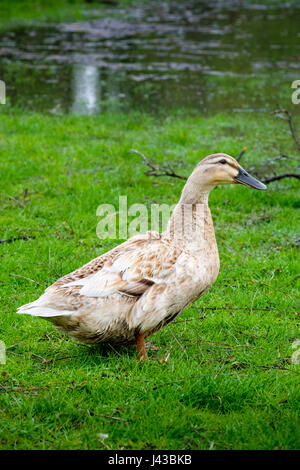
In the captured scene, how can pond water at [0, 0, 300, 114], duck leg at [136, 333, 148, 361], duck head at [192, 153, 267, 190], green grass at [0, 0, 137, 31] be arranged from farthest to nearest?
green grass at [0, 0, 137, 31] → pond water at [0, 0, 300, 114] → duck head at [192, 153, 267, 190] → duck leg at [136, 333, 148, 361]

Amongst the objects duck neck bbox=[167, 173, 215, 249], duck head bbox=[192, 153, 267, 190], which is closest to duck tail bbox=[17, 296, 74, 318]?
duck neck bbox=[167, 173, 215, 249]

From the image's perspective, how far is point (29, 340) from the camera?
164 inches

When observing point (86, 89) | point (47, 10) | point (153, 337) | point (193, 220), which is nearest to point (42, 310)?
point (153, 337)

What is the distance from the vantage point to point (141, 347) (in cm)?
384

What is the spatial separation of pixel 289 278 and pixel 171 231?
1.64 meters

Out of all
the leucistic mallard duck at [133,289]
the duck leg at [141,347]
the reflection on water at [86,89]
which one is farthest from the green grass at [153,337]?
the reflection on water at [86,89]

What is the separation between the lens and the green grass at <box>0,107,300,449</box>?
124 inches

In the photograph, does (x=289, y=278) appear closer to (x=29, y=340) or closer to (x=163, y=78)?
(x=29, y=340)

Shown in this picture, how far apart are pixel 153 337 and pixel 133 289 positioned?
776 mm

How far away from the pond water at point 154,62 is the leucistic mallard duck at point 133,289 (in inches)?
299

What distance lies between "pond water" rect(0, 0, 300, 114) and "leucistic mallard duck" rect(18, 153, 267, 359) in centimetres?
760

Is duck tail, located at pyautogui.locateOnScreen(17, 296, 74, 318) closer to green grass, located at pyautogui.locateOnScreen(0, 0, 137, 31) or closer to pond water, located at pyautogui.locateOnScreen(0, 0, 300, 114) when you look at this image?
pond water, located at pyautogui.locateOnScreen(0, 0, 300, 114)

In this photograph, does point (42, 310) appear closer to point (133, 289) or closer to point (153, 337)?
point (133, 289)
